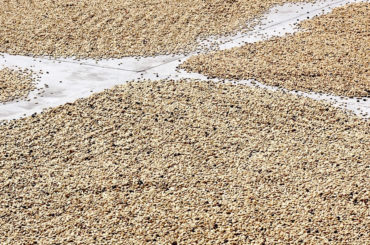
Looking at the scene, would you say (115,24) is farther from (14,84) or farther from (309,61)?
(309,61)

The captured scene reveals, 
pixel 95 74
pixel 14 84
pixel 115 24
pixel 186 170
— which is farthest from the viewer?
pixel 115 24

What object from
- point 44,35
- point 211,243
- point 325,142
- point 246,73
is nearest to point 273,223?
point 211,243

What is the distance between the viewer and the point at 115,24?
8008 mm

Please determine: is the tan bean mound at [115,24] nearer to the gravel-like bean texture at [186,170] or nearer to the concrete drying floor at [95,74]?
the concrete drying floor at [95,74]

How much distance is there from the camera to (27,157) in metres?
4.91

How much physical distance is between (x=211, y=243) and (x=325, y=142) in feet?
5.71

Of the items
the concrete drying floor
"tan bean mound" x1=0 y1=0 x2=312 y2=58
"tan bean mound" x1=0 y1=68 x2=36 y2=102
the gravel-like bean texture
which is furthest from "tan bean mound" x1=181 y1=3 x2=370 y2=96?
"tan bean mound" x1=0 y1=68 x2=36 y2=102

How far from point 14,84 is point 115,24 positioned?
6.91ft

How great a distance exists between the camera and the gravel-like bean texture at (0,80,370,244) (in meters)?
3.93

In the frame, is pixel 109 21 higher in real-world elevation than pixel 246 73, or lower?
higher

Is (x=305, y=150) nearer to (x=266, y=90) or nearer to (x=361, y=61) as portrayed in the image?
(x=266, y=90)

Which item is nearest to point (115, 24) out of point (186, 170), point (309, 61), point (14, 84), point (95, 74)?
point (95, 74)

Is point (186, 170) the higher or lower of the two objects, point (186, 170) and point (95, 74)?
the lower

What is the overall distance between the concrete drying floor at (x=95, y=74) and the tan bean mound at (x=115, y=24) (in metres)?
0.24
